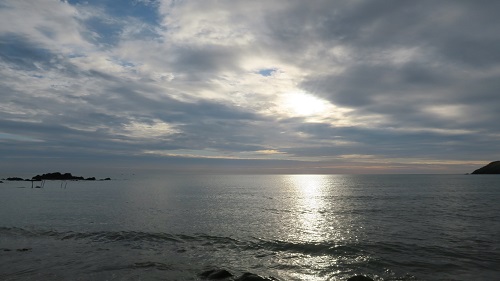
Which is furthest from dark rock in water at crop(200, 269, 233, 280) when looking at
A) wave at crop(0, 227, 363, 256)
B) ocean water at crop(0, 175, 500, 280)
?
wave at crop(0, 227, 363, 256)

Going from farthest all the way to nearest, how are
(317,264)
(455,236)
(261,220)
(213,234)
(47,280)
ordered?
(261,220) < (213,234) < (455,236) < (317,264) < (47,280)

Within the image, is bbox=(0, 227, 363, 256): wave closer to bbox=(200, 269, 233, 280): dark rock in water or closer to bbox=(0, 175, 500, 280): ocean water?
bbox=(0, 175, 500, 280): ocean water

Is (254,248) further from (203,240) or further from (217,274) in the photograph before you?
(217,274)

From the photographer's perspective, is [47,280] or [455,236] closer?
[47,280]

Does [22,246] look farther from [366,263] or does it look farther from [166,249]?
[366,263]

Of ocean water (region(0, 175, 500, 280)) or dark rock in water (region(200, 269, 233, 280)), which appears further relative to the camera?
ocean water (region(0, 175, 500, 280))

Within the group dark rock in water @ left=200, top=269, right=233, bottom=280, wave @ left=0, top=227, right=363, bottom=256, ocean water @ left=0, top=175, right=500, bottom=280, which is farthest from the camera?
wave @ left=0, top=227, right=363, bottom=256

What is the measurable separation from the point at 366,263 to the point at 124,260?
65.4 ft

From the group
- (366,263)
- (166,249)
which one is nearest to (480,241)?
(366,263)

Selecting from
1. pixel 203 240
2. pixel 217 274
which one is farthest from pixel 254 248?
pixel 217 274

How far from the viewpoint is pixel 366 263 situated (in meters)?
25.0

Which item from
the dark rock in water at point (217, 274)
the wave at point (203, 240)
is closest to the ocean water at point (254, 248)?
the wave at point (203, 240)

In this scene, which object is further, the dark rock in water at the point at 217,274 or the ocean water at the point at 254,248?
the ocean water at the point at 254,248

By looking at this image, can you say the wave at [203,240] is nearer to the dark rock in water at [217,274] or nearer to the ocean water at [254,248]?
the ocean water at [254,248]
